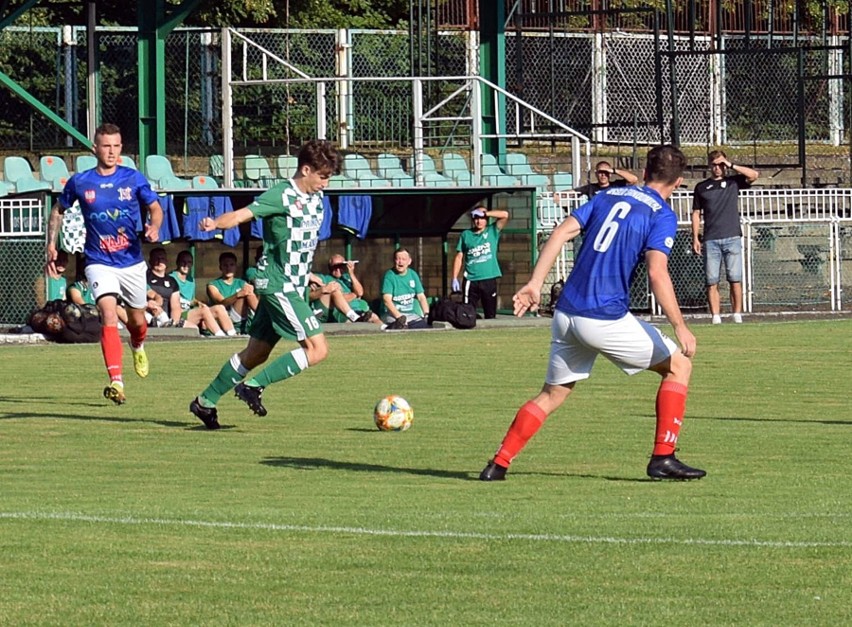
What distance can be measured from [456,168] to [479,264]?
4448 millimetres

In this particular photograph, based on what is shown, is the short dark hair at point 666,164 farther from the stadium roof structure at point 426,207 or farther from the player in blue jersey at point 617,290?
the stadium roof structure at point 426,207

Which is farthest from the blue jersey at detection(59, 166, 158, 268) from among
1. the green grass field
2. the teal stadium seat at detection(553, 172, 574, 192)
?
the teal stadium seat at detection(553, 172, 574, 192)

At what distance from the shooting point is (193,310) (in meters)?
25.9

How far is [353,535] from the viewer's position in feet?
27.0

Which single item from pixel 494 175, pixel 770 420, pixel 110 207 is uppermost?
pixel 494 175

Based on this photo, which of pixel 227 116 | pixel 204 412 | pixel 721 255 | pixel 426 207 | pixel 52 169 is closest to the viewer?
pixel 204 412

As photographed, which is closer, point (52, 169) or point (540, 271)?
point (540, 271)

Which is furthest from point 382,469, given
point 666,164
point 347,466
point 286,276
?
point 666,164

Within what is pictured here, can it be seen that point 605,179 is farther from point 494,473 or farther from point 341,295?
point 494,473

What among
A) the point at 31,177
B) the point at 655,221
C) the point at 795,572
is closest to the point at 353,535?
the point at 795,572

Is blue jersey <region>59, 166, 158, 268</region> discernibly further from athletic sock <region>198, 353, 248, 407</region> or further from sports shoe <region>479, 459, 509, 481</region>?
sports shoe <region>479, 459, 509, 481</region>

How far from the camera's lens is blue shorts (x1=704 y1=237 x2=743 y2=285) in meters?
25.1

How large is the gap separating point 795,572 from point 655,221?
2.93 m

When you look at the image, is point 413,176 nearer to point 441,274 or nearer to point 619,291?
point 441,274
